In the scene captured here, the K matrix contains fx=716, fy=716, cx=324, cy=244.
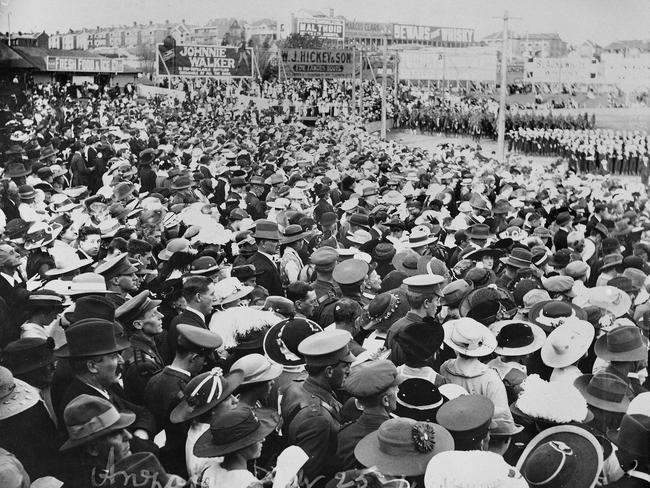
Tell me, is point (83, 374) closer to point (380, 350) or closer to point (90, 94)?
point (380, 350)

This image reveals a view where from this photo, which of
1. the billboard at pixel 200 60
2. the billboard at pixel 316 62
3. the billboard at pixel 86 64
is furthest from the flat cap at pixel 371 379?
the billboard at pixel 316 62

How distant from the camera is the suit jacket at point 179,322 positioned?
4.47 metres

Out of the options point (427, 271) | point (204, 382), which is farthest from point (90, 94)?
point (204, 382)

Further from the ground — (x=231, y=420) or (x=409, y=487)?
(x=231, y=420)

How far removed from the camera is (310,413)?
3350 millimetres

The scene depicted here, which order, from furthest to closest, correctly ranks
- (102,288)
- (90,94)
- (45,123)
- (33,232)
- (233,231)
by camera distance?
(90,94) < (45,123) < (233,231) < (33,232) < (102,288)

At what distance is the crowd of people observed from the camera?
296 cm

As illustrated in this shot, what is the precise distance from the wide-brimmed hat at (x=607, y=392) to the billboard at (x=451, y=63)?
27156 mm

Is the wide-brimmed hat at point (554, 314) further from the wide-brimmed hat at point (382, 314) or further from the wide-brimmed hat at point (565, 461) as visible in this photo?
the wide-brimmed hat at point (565, 461)

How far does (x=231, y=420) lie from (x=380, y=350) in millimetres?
1638

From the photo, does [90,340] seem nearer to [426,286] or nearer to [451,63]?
[426,286]

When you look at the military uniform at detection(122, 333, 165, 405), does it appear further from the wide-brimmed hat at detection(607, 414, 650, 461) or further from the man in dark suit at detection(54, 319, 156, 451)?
the wide-brimmed hat at detection(607, 414, 650, 461)

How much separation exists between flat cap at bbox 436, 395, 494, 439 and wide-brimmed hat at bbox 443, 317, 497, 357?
1.82 ft

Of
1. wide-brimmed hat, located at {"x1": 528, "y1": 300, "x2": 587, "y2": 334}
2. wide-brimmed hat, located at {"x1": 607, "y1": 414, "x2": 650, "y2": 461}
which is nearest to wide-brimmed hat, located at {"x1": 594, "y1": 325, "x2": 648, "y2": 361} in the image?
wide-brimmed hat, located at {"x1": 528, "y1": 300, "x2": 587, "y2": 334}
